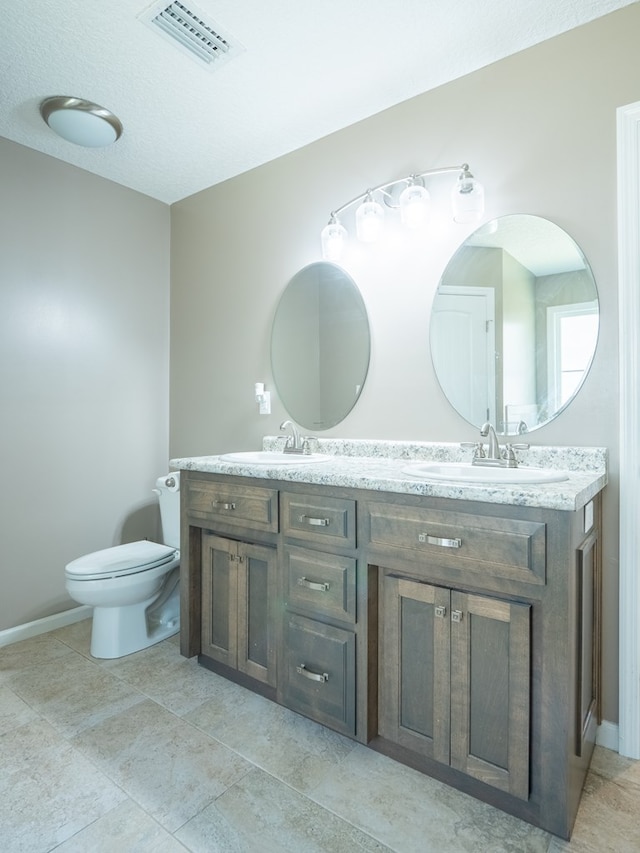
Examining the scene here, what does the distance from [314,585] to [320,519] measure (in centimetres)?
23

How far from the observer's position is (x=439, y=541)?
Answer: 4.40 feet

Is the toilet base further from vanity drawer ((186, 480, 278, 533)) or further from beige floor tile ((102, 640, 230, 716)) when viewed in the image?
vanity drawer ((186, 480, 278, 533))

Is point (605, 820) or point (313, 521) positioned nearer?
point (605, 820)

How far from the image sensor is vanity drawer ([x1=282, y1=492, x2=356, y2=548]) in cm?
153

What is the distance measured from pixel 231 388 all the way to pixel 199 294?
65cm

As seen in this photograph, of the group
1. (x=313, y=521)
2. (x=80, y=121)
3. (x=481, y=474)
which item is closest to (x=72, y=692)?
(x=313, y=521)

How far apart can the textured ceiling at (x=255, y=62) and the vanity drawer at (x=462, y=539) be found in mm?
1657

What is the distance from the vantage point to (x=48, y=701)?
185cm

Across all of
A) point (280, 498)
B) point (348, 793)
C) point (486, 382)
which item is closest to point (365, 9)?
point (486, 382)

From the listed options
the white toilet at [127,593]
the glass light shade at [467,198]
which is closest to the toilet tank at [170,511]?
the white toilet at [127,593]

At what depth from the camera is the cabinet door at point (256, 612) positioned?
1759mm

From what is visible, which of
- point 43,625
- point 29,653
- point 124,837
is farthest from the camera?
point 43,625

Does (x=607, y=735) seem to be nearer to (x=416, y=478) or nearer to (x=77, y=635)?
(x=416, y=478)

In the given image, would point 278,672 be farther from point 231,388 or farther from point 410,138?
point 410,138
